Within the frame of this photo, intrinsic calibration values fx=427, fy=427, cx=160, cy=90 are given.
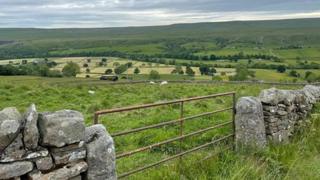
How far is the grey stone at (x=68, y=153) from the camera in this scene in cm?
455

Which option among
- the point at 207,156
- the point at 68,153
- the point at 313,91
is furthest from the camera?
the point at 313,91

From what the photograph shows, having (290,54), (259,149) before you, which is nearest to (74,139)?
(259,149)

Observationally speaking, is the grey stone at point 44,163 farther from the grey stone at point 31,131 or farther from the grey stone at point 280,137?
the grey stone at point 280,137

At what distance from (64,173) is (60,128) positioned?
505mm

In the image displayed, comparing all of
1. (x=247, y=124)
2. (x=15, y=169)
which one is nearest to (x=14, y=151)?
(x=15, y=169)

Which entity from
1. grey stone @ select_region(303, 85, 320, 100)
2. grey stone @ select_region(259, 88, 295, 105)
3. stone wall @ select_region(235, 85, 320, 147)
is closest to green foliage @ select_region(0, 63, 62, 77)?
grey stone @ select_region(303, 85, 320, 100)

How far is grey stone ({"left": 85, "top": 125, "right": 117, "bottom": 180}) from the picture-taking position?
493cm

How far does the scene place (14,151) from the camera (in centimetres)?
414

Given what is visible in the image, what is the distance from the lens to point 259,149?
8.14 m

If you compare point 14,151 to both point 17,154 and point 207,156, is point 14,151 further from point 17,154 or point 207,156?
point 207,156

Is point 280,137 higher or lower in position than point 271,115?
lower

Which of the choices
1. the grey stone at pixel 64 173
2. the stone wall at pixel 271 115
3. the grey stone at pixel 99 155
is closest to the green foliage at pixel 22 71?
the stone wall at pixel 271 115

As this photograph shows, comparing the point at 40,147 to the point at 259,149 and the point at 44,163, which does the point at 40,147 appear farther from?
the point at 259,149

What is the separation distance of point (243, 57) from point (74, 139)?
91363mm
